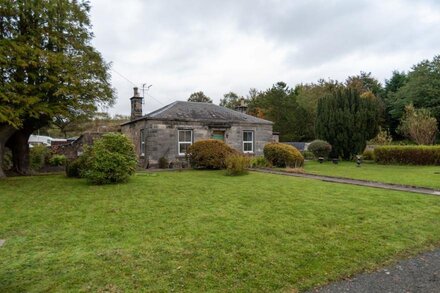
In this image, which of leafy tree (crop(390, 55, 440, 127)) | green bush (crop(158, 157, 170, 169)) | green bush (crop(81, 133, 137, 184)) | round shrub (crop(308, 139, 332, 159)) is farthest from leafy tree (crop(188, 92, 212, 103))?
green bush (crop(81, 133, 137, 184))

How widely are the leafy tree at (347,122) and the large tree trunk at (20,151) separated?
1993cm

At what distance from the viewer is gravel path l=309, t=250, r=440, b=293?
3578mm

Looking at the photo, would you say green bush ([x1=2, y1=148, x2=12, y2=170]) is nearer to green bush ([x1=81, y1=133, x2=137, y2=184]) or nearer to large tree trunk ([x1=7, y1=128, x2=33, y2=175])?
large tree trunk ([x1=7, y1=128, x2=33, y2=175])

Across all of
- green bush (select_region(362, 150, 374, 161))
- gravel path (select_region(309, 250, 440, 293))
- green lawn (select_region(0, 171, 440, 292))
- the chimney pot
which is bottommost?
gravel path (select_region(309, 250, 440, 293))

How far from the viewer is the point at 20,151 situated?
52.7ft

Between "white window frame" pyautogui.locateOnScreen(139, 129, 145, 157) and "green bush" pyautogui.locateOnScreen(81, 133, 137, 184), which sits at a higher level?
"white window frame" pyautogui.locateOnScreen(139, 129, 145, 157)

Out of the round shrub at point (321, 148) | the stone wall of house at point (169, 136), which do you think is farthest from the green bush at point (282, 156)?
the round shrub at point (321, 148)

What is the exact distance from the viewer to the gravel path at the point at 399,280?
3.58m

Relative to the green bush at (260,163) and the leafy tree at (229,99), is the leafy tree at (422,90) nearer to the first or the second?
the green bush at (260,163)

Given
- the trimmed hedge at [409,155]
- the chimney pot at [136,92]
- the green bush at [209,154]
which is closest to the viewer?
the green bush at [209,154]

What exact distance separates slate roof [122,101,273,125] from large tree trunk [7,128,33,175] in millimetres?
6240

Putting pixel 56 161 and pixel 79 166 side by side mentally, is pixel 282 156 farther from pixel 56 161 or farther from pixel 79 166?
pixel 56 161

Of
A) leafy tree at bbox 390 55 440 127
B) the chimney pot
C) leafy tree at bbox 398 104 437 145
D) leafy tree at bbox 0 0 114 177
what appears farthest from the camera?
leafy tree at bbox 390 55 440 127

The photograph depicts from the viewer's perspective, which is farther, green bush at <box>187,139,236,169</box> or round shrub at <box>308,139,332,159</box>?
round shrub at <box>308,139,332,159</box>
